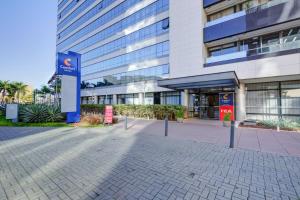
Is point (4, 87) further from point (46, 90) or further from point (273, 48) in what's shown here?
point (273, 48)

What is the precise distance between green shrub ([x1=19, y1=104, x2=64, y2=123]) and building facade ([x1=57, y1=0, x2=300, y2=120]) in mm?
9624

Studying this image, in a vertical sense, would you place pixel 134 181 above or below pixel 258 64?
below

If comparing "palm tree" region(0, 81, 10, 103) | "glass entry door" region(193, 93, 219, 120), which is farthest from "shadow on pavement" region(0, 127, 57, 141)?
"palm tree" region(0, 81, 10, 103)

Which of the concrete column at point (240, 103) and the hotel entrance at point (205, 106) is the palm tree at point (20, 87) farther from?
the concrete column at point (240, 103)

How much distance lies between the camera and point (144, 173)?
4.29 meters

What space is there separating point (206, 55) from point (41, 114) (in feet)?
55.7

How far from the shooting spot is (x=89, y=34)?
36844 mm

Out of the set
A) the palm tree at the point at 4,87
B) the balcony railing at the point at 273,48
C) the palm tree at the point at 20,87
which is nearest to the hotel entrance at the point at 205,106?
the balcony railing at the point at 273,48

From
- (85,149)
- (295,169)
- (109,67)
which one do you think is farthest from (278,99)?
(109,67)

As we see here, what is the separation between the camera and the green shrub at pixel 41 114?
43.8ft

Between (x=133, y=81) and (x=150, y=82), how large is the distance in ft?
12.9

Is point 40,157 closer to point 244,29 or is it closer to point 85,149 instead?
point 85,149

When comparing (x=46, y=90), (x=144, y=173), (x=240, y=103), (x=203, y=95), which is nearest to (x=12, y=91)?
(x=46, y=90)

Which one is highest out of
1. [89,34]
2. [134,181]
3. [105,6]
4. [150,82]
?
[105,6]
